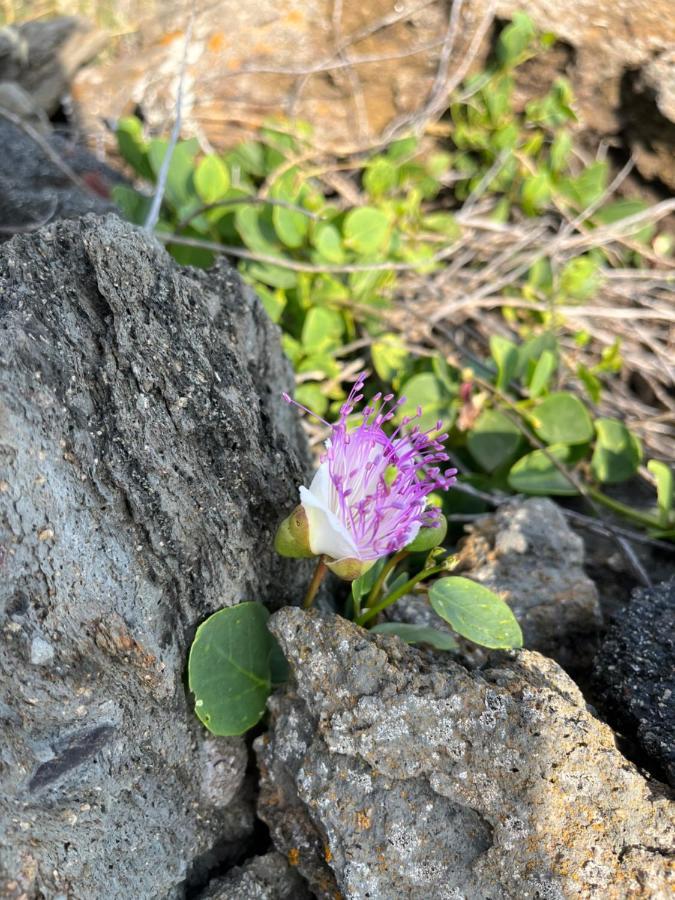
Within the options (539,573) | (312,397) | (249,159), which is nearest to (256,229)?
(312,397)

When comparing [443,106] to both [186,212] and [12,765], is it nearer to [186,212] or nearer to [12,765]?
[186,212]

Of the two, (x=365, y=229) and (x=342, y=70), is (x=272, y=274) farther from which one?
(x=342, y=70)

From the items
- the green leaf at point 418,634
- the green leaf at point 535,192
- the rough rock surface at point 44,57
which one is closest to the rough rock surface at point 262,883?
the green leaf at point 418,634

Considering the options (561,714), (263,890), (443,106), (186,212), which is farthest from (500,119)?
(263,890)

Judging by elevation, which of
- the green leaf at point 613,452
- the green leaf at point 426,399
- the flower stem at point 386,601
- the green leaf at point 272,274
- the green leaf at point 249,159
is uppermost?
the green leaf at point 249,159

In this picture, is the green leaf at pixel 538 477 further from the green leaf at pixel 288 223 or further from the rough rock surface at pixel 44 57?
the rough rock surface at pixel 44 57

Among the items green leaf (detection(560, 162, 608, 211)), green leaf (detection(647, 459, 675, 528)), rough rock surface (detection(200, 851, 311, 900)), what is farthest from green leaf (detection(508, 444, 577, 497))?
green leaf (detection(560, 162, 608, 211))
